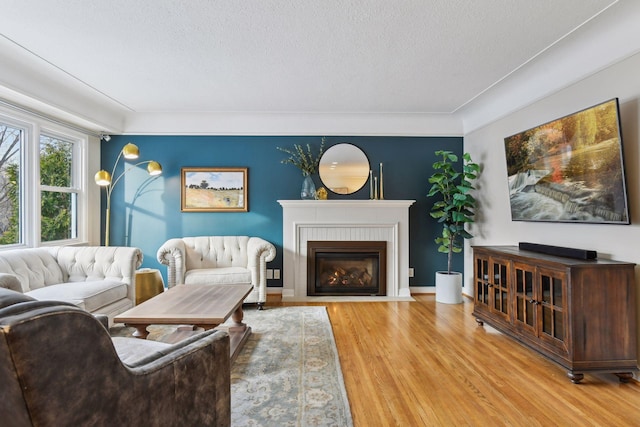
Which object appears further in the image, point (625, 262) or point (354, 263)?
point (354, 263)

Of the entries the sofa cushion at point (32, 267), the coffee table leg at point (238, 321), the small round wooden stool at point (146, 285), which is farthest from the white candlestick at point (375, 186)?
the sofa cushion at point (32, 267)

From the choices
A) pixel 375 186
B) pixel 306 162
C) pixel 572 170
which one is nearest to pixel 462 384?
pixel 572 170

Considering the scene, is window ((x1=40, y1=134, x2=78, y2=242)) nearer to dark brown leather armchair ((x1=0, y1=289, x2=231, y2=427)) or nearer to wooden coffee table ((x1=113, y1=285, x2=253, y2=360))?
wooden coffee table ((x1=113, y1=285, x2=253, y2=360))

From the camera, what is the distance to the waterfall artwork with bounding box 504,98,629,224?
7.44ft

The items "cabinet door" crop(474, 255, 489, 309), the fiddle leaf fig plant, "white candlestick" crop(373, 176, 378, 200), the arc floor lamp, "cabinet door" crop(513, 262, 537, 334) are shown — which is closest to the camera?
"cabinet door" crop(513, 262, 537, 334)

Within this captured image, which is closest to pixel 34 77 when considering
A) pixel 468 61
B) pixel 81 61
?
pixel 81 61

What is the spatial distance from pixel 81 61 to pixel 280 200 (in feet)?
8.13

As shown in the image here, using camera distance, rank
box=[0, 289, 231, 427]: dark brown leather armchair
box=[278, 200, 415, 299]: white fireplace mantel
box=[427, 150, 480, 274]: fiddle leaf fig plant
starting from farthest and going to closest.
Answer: box=[278, 200, 415, 299]: white fireplace mantel, box=[427, 150, 480, 274]: fiddle leaf fig plant, box=[0, 289, 231, 427]: dark brown leather armchair

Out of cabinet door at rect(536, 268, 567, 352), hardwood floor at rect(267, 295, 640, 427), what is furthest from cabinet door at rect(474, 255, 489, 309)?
cabinet door at rect(536, 268, 567, 352)

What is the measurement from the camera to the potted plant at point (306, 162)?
4.50m

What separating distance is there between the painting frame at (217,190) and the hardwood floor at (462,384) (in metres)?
2.31

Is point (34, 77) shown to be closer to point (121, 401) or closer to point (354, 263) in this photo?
point (121, 401)

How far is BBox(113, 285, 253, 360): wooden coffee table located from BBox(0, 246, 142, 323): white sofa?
0.57 m

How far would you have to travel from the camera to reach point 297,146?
183 inches
